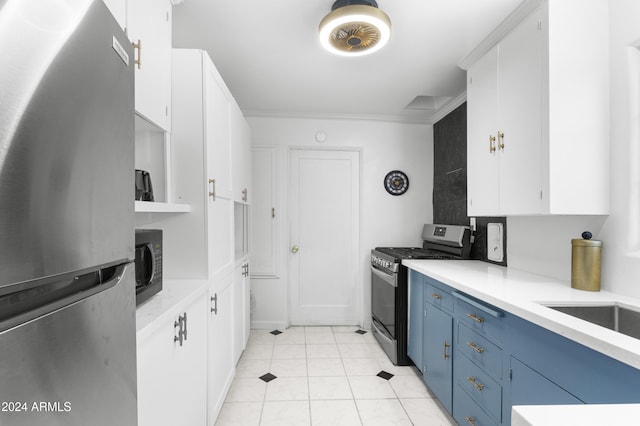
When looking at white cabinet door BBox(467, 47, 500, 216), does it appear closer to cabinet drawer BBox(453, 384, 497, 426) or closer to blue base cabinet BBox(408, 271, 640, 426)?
blue base cabinet BBox(408, 271, 640, 426)

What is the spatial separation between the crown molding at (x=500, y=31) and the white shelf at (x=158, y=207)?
215 centimetres

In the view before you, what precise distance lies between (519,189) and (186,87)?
1.99 meters

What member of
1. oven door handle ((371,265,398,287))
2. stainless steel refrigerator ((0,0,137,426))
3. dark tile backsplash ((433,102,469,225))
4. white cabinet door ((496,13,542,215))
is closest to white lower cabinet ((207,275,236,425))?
stainless steel refrigerator ((0,0,137,426))

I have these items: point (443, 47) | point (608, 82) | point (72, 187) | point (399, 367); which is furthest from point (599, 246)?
point (72, 187)

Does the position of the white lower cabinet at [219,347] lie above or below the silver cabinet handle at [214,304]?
below

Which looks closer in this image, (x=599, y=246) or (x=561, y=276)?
(x=599, y=246)

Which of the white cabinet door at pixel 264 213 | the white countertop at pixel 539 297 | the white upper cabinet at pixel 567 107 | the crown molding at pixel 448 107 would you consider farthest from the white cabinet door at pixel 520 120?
the white cabinet door at pixel 264 213

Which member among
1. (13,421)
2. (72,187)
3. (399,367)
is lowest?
(399,367)

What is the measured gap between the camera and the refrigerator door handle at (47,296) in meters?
0.40

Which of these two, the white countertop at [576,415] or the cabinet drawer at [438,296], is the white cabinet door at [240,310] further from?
the white countertop at [576,415]

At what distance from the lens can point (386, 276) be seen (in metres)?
2.95

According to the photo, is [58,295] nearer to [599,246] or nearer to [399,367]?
[599,246]

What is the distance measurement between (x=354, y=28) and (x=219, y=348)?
212 centimetres

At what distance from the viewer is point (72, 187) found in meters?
0.49
